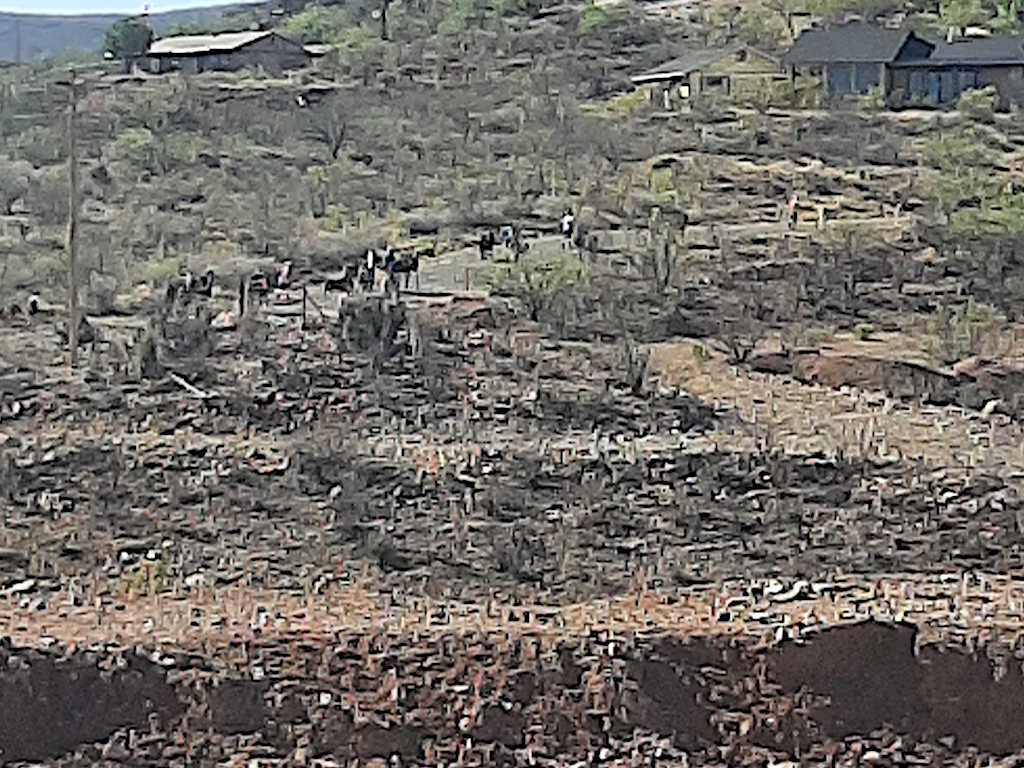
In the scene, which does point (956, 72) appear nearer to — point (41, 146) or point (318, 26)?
point (41, 146)

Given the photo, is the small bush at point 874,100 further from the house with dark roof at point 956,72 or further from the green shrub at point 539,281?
the green shrub at point 539,281

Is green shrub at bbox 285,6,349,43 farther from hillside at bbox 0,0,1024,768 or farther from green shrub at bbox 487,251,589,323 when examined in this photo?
green shrub at bbox 487,251,589,323

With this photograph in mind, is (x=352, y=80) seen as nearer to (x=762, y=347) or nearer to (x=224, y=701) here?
(x=762, y=347)

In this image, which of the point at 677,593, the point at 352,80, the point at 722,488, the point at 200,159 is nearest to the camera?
the point at 677,593

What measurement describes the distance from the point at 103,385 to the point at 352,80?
27700 mm

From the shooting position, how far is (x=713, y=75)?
125 ft

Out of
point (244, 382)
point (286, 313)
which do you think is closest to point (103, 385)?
point (244, 382)

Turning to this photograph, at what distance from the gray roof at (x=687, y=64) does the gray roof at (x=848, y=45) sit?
2.02 meters

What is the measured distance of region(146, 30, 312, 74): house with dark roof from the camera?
4425 cm

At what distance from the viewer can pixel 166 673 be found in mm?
7629

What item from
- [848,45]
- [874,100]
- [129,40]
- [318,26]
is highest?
[848,45]

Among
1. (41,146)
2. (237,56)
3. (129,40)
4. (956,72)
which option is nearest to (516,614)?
(41,146)

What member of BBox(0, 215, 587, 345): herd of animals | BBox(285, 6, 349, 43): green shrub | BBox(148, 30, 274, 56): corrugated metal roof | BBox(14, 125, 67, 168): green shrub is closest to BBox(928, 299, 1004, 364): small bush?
BBox(0, 215, 587, 345): herd of animals

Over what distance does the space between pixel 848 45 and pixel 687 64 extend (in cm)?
412
